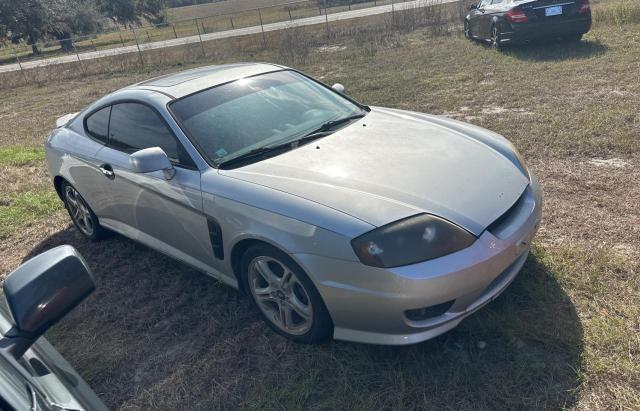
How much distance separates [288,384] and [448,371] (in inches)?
33.5

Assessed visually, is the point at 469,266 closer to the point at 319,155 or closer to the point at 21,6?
the point at 319,155

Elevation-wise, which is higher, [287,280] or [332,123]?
[332,123]

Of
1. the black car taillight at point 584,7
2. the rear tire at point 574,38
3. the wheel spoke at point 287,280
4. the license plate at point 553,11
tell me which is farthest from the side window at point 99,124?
the rear tire at point 574,38

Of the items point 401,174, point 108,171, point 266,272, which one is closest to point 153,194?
point 108,171

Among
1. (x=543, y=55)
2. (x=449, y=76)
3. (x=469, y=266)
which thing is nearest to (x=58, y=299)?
(x=469, y=266)

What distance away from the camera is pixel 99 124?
13.6 ft

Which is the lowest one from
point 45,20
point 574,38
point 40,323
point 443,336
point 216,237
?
point 443,336

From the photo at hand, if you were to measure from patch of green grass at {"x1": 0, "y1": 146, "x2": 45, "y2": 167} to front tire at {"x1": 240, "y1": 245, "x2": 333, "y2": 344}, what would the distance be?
19.7ft

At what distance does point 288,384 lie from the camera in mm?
2670

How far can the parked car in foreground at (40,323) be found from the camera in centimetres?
139

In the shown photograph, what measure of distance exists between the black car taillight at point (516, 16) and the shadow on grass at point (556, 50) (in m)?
0.68

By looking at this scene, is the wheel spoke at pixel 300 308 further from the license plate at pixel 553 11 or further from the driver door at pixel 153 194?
the license plate at pixel 553 11

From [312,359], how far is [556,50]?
9764 millimetres

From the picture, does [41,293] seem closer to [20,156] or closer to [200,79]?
[200,79]
